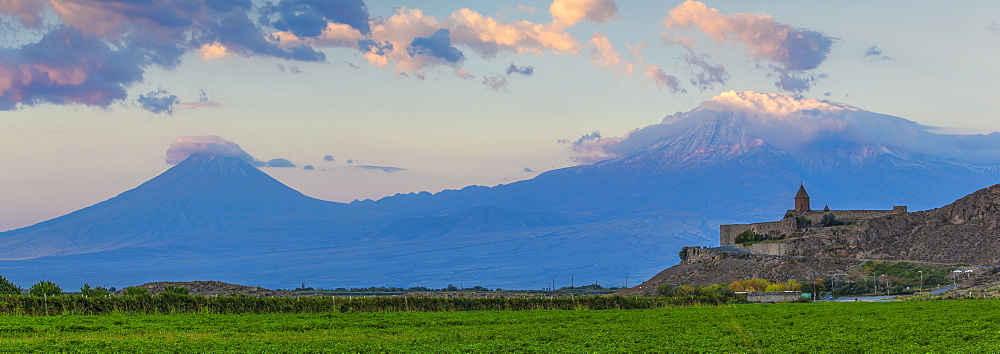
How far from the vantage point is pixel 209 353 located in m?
33.5

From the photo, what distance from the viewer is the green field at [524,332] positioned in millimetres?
36812

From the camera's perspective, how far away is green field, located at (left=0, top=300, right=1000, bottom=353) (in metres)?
36.8

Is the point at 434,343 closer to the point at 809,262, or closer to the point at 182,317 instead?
the point at 182,317

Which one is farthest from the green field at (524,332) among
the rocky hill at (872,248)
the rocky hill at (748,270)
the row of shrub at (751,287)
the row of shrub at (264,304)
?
the rocky hill at (872,248)

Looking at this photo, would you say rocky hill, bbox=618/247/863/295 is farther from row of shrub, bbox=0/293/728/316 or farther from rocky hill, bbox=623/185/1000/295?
row of shrub, bbox=0/293/728/316

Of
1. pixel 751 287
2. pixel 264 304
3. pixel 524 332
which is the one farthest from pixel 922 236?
pixel 524 332

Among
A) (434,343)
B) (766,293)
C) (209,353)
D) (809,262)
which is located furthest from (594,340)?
(809,262)

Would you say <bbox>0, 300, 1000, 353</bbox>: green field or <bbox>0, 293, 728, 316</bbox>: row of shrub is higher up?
<bbox>0, 293, 728, 316</bbox>: row of shrub

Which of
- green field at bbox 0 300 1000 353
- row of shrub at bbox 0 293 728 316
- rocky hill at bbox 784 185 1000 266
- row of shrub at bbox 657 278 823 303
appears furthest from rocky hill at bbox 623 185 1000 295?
green field at bbox 0 300 1000 353

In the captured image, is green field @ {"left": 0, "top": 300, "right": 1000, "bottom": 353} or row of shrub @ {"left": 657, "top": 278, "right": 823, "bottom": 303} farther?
row of shrub @ {"left": 657, "top": 278, "right": 823, "bottom": 303}

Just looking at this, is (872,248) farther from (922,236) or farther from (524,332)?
(524,332)

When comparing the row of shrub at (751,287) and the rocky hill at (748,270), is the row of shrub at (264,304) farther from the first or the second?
the rocky hill at (748,270)

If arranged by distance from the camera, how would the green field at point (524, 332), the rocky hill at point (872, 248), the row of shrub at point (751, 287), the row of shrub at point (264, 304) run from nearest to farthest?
the green field at point (524, 332), the row of shrub at point (264, 304), the row of shrub at point (751, 287), the rocky hill at point (872, 248)

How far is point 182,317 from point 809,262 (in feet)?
251
